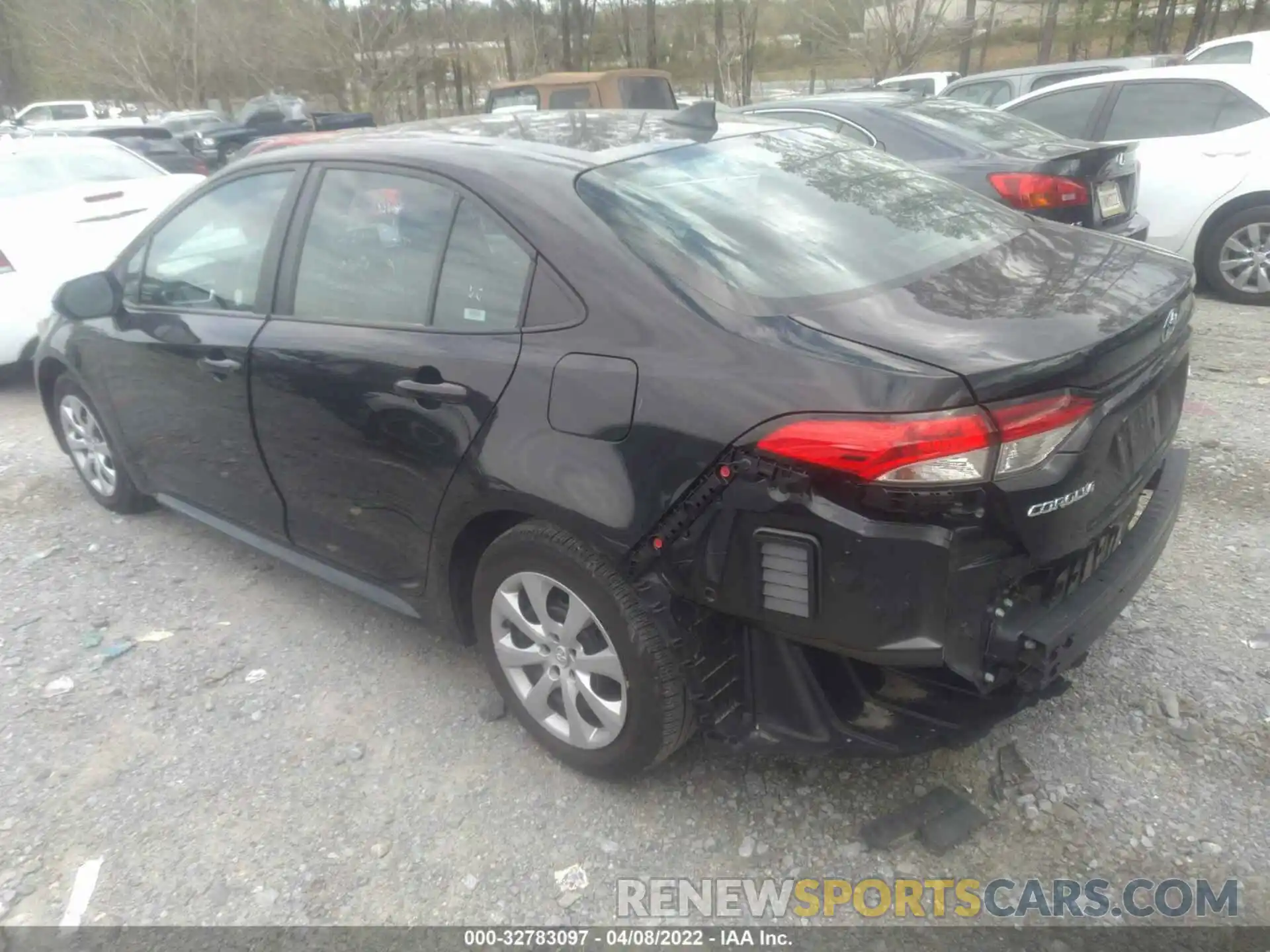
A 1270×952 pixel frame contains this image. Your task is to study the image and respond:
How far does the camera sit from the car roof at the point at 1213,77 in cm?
675

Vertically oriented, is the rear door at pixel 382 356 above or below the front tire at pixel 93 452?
above

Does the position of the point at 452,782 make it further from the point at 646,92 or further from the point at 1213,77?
the point at 646,92

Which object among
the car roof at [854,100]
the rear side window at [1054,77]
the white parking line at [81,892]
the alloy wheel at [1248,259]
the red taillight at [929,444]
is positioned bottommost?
the white parking line at [81,892]

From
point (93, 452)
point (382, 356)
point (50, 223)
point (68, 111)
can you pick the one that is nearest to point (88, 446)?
point (93, 452)

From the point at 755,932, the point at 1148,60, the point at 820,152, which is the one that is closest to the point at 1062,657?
the point at 755,932

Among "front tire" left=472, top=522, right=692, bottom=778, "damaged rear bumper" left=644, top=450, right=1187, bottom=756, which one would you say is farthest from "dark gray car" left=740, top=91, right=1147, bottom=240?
"front tire" left=472, top=522, right=692, bottom=778

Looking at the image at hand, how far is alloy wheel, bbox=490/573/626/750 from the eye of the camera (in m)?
2.49

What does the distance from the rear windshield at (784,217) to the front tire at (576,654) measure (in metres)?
0.78

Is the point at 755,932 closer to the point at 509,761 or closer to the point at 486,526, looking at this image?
the point at 509,761

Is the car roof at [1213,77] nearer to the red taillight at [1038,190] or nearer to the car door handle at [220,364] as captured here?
the red taillight at [1038,190]

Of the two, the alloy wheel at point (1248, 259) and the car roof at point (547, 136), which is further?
the alloy wheel at point (1248, 259)

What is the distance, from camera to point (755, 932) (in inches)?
88.7

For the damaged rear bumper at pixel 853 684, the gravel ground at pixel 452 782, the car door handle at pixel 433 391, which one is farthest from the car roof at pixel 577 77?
the damaged rear bumper at pixel 853 684

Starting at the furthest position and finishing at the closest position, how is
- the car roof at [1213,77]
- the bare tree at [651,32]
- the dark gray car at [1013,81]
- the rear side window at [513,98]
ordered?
the bare tree at [651,32] < the dark gray car at [1013,81] < the rear side window at [513,98] < the car roof at [1213,77]
